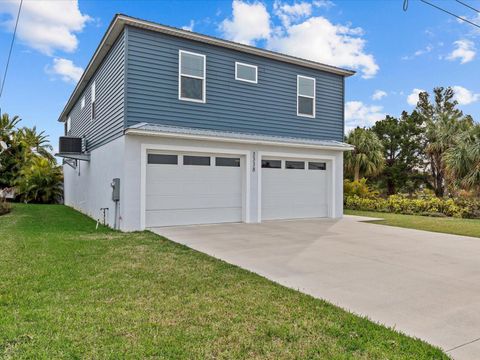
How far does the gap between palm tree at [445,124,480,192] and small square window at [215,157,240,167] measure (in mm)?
9078

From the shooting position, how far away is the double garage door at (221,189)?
9.05m

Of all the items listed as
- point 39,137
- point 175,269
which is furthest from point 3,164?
point 175,269

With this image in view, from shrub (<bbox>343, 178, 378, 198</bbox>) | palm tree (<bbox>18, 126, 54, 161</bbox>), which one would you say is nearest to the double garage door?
shrub (<bbox>343, 178, 378, 198</bbox>)

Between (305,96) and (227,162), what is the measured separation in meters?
3.82

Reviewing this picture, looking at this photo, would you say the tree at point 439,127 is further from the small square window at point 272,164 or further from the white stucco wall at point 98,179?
the white stucco wall at point 98,179

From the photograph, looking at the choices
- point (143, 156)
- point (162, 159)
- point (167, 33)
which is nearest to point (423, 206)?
point (162, 159)

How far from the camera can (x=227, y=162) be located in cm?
1013

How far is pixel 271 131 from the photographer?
1085 centimetres

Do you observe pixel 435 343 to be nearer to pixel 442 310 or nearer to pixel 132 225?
pixel 442 310

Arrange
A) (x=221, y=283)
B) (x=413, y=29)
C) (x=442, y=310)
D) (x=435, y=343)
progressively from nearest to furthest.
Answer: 1. (x=435, y=343)
2. (x=442, y=310)
3. (x=221, y=283)
4. (x=413, y=29)

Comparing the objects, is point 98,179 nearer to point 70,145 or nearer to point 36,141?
point 70,145

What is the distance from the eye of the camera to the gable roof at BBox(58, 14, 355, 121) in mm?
8414

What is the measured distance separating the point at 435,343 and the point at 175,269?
323cm

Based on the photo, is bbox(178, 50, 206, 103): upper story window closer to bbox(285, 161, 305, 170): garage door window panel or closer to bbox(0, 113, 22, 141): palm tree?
bbox(285, 161, 305, 170): garage door window panel
